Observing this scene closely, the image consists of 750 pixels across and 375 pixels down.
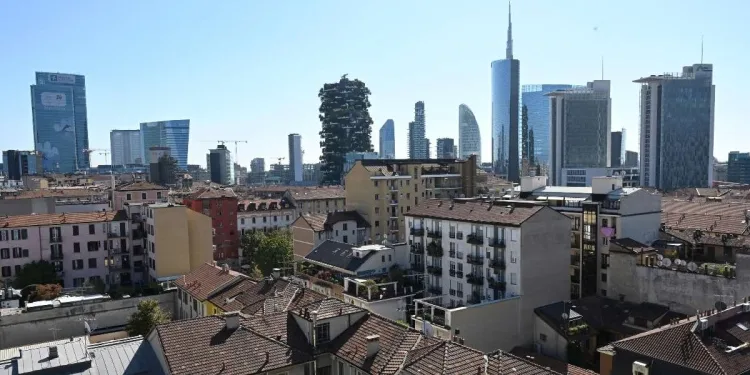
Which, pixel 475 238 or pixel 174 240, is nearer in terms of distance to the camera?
pixel 475 238

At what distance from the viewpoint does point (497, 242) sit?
56.9m

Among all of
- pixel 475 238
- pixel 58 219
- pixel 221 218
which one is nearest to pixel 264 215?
pixel 221 218

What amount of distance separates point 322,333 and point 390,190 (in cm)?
6561

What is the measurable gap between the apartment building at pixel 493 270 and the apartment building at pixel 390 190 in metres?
28.3

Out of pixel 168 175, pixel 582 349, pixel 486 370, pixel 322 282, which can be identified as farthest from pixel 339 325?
pixel 168 175

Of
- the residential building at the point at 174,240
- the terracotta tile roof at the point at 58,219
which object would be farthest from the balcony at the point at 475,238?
the terracotta tile roof at the point at 58,219

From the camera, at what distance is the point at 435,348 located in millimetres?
30219

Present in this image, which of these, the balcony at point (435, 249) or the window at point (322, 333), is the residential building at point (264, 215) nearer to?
the balcony at point (435, 249)

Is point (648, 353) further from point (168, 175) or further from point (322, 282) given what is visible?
point (168, 175)

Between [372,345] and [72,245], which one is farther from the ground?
[372,345]

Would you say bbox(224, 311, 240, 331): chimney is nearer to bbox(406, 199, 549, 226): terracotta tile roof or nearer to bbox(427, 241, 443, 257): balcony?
bbox(406, 199, 549, 226): terracotta tile roof

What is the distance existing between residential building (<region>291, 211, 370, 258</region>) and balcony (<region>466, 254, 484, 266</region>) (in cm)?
2775

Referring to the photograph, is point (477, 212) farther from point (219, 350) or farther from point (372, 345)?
point (219, 350)

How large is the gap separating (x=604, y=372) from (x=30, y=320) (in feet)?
159
